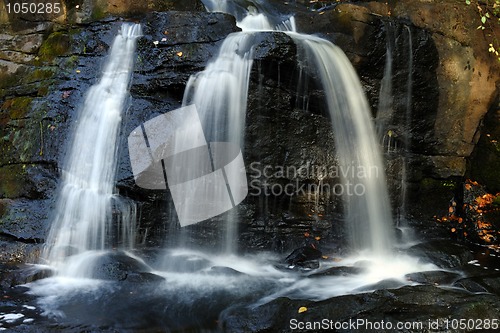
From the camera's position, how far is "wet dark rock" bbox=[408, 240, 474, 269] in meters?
6.37

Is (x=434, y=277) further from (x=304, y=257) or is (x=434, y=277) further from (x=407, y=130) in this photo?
(x=407, y=130)

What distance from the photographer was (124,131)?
695cm

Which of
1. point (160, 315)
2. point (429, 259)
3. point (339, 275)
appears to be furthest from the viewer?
point (429, 259)

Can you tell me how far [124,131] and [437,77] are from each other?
597cm

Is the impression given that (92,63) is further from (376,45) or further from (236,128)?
(376,45)

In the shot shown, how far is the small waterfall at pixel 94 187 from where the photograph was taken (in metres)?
6.16

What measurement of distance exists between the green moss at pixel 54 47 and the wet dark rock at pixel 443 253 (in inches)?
289

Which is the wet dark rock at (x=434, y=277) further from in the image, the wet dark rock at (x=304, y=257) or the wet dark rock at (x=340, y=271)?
the wet dark rock at (x=304, y=257)

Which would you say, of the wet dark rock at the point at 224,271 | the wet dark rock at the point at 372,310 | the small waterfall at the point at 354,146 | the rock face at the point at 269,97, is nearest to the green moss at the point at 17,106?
the rock face at the point at 269,97

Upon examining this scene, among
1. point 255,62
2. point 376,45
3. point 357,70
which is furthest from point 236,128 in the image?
point 376,45

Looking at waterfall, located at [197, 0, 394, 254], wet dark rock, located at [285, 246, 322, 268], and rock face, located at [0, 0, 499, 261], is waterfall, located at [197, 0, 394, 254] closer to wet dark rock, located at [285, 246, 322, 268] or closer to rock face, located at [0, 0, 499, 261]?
rock face, located at [0, 0, 499, 261]

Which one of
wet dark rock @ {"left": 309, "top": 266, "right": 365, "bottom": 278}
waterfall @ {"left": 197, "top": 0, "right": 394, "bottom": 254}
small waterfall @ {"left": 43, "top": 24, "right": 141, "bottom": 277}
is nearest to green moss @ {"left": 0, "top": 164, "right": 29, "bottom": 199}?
small waterfall @ {"left": 43, "top": 24, "right": 141, "bottom": 277}

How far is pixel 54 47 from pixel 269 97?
4.45 meters

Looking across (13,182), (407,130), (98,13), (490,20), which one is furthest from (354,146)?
(13,182)
